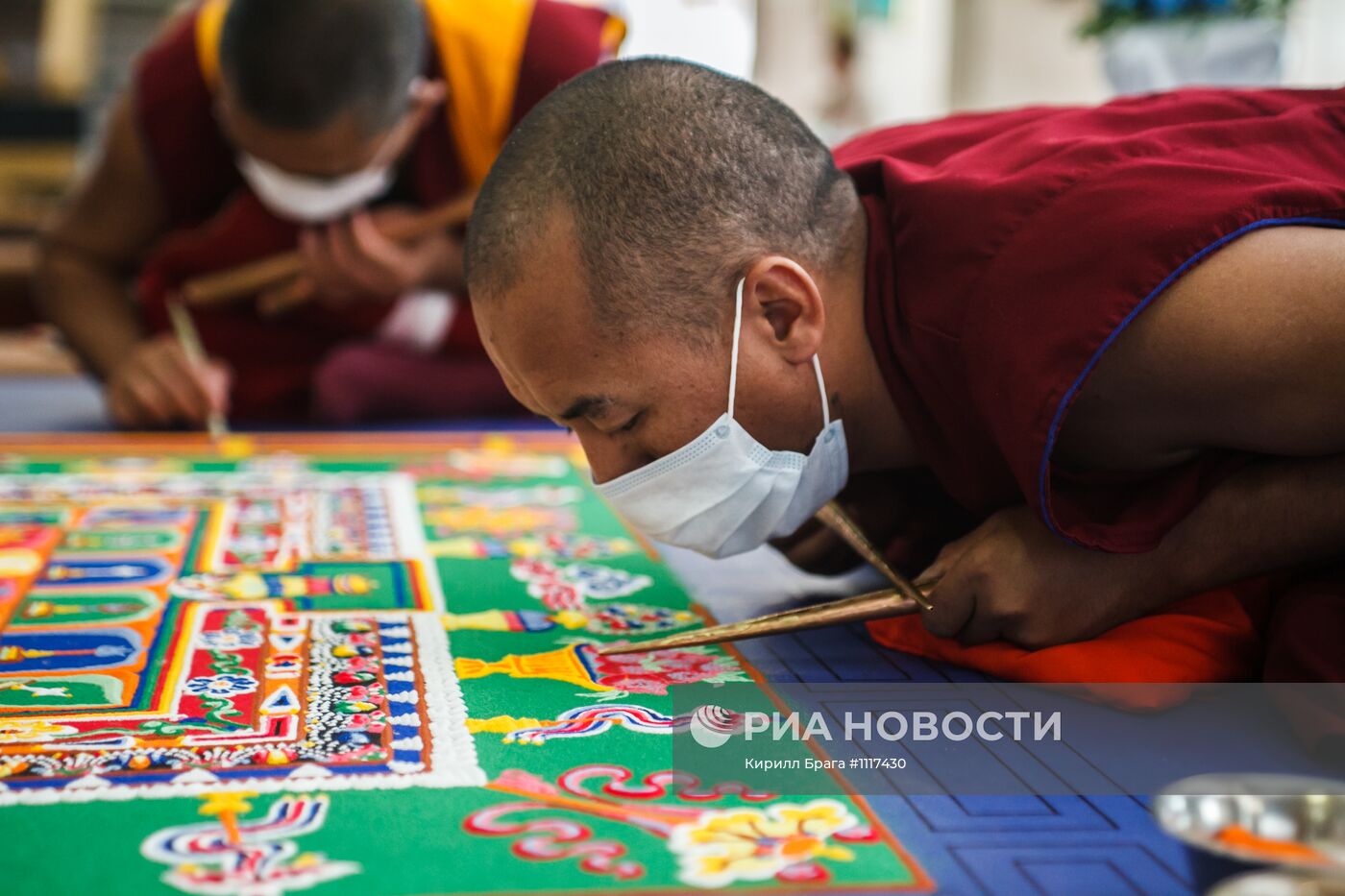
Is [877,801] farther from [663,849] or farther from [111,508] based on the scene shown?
[111,508]

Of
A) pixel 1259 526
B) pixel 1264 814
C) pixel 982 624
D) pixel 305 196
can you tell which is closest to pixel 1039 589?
pixel 982 624

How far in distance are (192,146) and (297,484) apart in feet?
3.69

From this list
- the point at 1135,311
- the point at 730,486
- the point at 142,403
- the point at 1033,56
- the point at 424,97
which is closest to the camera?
the point at 1135,311

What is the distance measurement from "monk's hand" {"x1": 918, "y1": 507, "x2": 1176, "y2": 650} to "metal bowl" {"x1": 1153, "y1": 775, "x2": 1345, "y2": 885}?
0.46 meters

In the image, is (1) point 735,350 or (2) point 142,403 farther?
(2) point 142,403

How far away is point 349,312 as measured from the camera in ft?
12.0

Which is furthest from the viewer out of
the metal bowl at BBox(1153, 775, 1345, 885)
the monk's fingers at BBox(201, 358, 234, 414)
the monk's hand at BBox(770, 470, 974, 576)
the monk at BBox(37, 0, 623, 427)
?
the monk's fingers at BBox(201, 358, 234, 414)

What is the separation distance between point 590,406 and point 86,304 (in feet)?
8.52

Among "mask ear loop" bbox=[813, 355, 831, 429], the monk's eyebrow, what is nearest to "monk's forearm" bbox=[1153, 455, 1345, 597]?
"mask ear loop" bbox=[813, 355, 831, 429]

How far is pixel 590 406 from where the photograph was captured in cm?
156

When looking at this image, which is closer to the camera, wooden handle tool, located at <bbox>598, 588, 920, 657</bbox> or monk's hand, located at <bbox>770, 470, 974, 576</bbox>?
wooden handle tool, located at <bbox>598, 588, 920, 657</bbox>

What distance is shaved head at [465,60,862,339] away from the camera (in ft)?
4.99

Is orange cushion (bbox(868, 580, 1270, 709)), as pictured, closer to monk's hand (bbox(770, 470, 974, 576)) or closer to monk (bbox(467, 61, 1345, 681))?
monk (bbox(467, 61, 1345, 681))

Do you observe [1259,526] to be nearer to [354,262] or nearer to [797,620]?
[797,620]
